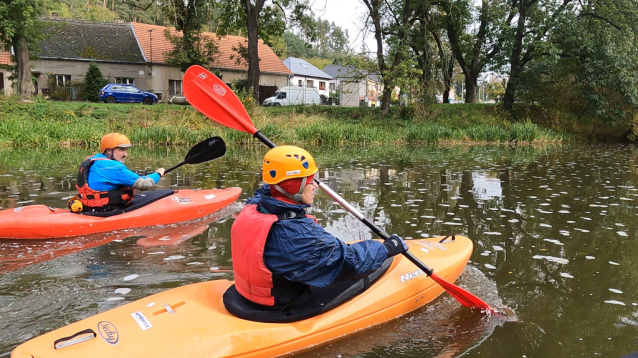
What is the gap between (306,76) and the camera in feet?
155

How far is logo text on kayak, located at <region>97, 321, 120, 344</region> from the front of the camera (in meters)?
2.62

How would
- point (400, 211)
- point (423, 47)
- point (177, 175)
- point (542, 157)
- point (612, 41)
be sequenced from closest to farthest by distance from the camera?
1. point (400, 211)
2. point (177, 175)
3. point (542, 157)
4. point (612, 41)
5. point (423, 47)

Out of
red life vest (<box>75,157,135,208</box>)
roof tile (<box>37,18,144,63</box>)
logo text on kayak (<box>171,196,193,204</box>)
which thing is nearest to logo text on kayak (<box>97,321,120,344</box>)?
red life vest (<box>75,157,135,208</box>)

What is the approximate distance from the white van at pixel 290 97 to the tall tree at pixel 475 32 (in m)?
9.97

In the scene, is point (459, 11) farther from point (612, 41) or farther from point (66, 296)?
point (66, 296)

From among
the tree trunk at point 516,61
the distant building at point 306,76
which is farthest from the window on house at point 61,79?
the tree trunk at point 516,61

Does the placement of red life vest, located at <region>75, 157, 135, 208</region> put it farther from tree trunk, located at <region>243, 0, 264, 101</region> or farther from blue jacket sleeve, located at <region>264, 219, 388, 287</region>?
tree trunk, located at <region>243, 0, 264, 101</region>

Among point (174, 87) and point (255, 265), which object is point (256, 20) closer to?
point (174, 87)

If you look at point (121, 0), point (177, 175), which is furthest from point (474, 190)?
point (121, 0)

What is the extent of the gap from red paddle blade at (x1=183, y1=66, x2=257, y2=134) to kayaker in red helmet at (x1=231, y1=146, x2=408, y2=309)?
2.26m

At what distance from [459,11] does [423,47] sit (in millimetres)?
2408

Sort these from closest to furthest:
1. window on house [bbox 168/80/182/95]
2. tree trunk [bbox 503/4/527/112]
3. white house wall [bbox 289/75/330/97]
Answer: tree trunk [bbox 503/4/527/112] < window on house [bbox 168/80/182/95] < white house wall [bbox 289/75/330/97]

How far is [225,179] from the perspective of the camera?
9641 millimetres

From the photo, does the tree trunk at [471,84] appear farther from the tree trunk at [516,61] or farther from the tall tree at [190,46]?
the tall tree at [190,46]
